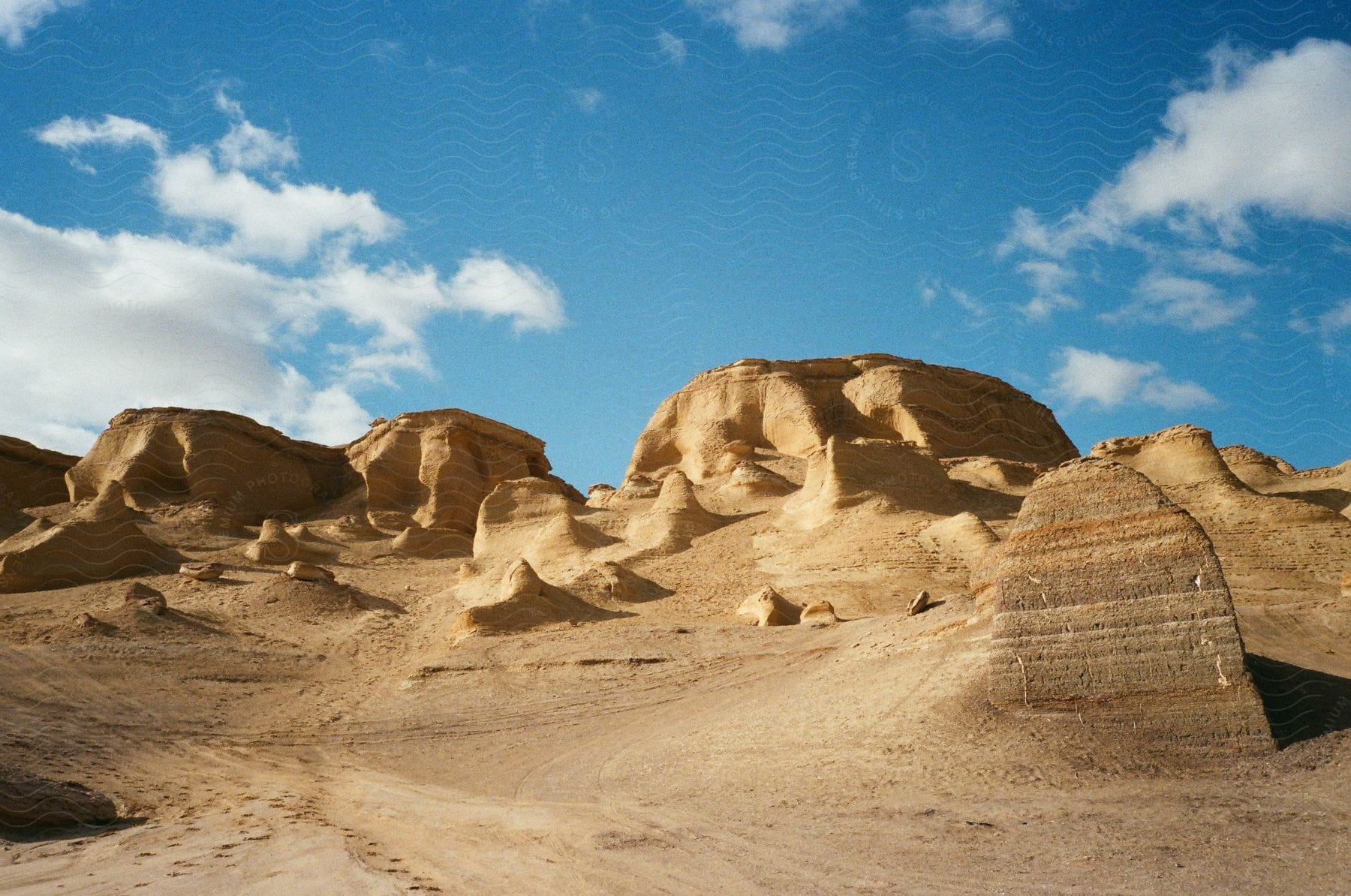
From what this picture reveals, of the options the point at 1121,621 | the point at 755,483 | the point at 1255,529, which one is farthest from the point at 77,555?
the point at 1255,529

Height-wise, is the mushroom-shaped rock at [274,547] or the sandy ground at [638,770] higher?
the mushroom-shaped rock at [274,547]

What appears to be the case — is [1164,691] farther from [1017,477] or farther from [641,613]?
[1017,477]

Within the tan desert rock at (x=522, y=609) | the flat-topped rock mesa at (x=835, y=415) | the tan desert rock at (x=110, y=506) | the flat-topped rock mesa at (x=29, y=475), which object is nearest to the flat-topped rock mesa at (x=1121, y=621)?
the tan desert rock at (x=522, y=609)

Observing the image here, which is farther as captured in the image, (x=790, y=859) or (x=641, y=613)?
(x=641, y=613)

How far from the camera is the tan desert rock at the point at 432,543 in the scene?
32281 mm

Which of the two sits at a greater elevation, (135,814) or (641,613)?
(641,613)

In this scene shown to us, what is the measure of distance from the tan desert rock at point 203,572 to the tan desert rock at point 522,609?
8.72m

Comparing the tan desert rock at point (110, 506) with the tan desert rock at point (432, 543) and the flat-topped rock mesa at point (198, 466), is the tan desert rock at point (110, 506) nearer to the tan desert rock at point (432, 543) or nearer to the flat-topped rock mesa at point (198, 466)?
the flat-topped rock mesa at point (198, 466)

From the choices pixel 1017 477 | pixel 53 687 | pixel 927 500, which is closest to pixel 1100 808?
pixel 53 687

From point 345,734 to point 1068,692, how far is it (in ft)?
33.5

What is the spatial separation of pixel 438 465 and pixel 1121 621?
31.1 metres

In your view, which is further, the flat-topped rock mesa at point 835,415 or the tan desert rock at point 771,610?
the flat-topped rock mesa at point 835,415

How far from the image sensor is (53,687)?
15344mm

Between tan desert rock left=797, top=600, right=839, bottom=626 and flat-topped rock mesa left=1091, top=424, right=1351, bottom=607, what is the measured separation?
5.93m
